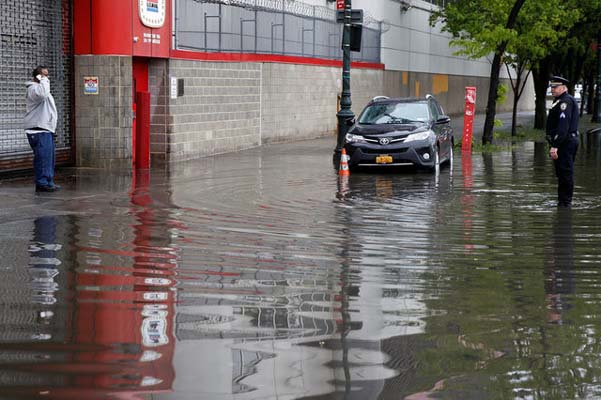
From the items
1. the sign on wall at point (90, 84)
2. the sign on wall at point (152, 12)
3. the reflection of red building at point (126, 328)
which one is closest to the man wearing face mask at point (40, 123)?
the sign on wall at point (90, 84)

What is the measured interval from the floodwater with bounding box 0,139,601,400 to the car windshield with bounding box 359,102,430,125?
5681 mm

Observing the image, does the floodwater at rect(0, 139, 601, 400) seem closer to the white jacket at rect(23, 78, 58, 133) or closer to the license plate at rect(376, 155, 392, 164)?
the white jacket at rect(23, 78, 58, 133)

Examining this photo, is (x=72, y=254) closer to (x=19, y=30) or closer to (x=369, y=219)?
(x=369, y=219)

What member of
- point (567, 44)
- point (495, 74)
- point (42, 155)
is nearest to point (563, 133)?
point (42, 155)

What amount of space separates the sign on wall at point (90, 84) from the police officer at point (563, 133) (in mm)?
9622

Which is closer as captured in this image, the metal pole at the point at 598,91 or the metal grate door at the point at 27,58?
the metal grate door at the point at 27,58

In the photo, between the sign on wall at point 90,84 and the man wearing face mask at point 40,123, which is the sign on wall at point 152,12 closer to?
the sign on wall at point 90,84

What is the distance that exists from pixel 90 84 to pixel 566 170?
10.0 m

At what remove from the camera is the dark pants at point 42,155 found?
54.2 ft

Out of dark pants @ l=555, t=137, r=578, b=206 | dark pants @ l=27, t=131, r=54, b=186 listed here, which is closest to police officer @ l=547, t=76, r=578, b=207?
dark pants @ l=555, t=137, r=578, b=206

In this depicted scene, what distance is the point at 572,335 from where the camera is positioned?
718 centimetres

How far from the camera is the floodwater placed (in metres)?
6.01

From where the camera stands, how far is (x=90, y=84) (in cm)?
2141

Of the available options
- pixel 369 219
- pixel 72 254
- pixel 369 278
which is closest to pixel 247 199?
pixel 369 219
